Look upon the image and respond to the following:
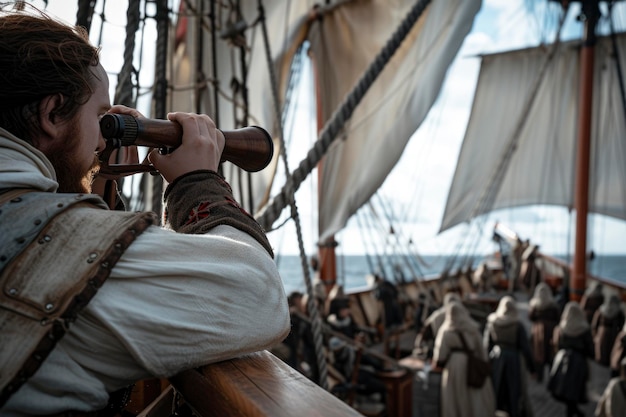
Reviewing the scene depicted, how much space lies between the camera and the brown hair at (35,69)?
26.1 inches

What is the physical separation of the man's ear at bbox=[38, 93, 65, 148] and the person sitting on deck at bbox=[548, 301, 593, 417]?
680 centimetres

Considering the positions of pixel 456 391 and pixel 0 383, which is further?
pixel 456 391

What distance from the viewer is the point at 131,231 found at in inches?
24.9

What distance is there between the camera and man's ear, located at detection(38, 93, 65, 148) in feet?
2.26

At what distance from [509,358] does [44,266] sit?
630 centimetres

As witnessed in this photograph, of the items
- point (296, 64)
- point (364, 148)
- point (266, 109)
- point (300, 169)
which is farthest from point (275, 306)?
point (296, 64)

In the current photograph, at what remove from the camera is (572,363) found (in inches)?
253

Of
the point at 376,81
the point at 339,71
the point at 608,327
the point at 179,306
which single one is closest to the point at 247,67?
the point at 376,81

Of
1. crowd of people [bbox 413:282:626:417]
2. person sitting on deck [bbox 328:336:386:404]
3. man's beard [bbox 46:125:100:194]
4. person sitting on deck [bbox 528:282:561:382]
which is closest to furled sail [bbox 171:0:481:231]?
person sitting on deck [bbox 328:336:386:404]

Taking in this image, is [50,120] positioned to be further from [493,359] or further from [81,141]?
[493,359]

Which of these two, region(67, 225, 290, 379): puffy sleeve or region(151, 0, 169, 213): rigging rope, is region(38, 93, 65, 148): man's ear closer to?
region(67, 225, 290, 379): puffy sleeve

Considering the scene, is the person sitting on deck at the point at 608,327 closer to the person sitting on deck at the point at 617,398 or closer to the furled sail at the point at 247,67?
the person sitting on deck at the point at 617,398

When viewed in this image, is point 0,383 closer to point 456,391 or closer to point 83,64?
point 83,64

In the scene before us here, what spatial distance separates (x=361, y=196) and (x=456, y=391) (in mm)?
2182
